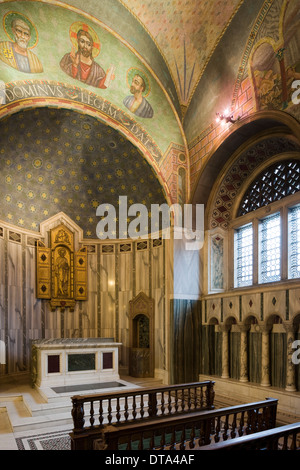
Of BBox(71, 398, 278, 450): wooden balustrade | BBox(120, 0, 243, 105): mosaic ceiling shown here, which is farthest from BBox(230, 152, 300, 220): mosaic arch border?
BBox(71, 398, 278, 450): wooden balustrade

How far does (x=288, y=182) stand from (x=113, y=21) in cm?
672

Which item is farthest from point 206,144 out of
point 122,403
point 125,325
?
point 122,403

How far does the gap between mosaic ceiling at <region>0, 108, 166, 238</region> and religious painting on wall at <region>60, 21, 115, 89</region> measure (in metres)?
1.19

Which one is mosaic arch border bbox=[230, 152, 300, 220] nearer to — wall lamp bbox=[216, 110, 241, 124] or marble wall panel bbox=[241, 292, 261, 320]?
wall lamp bbox=[216, 110, 241, 124]

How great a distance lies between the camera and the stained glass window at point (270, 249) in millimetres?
10312

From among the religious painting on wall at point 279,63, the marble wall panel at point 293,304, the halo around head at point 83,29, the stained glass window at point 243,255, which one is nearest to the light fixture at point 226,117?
the religious painting on wall at point 279,63

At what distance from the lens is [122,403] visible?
938cm

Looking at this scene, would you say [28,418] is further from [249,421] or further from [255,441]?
[255,441]

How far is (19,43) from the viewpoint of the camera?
10.3 m

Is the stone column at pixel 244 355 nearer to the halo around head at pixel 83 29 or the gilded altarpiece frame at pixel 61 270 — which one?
the gilded altarpiece frame at pixel 61 270

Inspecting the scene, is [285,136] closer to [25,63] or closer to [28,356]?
[25,63]

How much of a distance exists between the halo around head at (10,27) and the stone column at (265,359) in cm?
975

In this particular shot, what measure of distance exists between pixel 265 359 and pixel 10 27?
1075cm

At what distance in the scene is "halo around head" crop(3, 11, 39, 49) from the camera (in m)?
9.96
